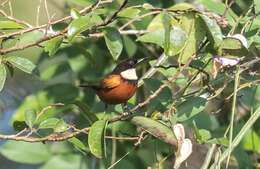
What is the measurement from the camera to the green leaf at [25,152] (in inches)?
57.4

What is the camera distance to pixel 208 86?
4.46ft

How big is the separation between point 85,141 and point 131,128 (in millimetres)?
167

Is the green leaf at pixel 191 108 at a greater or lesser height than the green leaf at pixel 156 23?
lesser

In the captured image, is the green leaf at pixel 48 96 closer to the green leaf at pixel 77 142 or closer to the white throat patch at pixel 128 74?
the white throat patch at pixel 128 74

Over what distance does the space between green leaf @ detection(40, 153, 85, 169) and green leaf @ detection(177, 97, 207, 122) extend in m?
0.40

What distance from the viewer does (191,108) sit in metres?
1.33

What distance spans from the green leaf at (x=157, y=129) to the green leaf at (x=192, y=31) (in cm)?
19

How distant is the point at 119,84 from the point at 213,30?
2.72 feet

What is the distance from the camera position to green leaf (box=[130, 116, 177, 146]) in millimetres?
1155

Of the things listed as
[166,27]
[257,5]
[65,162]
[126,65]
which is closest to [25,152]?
[65,162]

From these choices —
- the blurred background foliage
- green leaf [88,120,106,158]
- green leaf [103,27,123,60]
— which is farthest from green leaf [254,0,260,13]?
green leaf [88,120,106,158]

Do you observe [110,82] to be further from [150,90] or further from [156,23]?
[156,23]

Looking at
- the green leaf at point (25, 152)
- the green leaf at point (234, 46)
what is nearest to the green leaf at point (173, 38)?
the green leaf at point (234, 46)

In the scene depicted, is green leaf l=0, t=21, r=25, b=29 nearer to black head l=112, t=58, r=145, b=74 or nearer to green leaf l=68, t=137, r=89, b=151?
green leaf l=68, t=137, r=89, b=151
